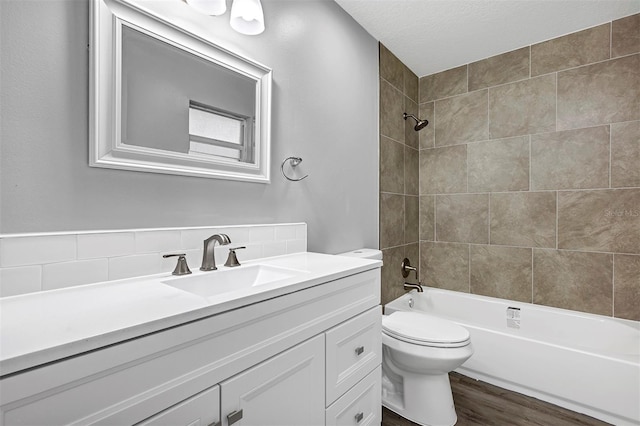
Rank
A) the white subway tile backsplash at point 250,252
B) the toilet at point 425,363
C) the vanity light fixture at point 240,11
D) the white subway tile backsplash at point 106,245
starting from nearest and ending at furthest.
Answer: the white subway tile backsplash at point 106,245, the vanity light fixture at point 240,11, the white subway tile backsplash at point 250,252, the toilet at point 425,363

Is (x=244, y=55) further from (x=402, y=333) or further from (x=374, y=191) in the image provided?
(x=402, y=333)

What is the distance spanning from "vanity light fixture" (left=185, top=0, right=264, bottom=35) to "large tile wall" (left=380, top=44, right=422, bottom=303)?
4.33ft

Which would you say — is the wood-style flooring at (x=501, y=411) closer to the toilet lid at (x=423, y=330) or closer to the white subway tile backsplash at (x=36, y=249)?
the toilet lid at (x=423, y=330)

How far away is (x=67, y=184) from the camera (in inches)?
36.1

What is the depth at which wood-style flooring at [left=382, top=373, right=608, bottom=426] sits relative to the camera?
1667mm

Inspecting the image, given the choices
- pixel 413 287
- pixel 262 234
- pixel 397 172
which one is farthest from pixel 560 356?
pixel 262 234

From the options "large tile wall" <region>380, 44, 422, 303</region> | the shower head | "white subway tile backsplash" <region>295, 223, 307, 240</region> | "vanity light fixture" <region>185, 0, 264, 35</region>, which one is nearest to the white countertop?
"white subway tile backsplash" <region>295, 223, 307, 240</region>

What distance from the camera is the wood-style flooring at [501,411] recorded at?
1.67 meters

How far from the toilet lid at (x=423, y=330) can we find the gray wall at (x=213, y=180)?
56 cm

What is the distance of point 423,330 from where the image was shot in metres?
1.73

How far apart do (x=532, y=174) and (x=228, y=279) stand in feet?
8.04

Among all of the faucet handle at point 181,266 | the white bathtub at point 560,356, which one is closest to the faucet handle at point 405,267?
the white bathtub at point 560,356

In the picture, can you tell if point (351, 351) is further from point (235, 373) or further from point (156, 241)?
point (156, 241)

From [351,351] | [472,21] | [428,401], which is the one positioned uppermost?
[472,21]
